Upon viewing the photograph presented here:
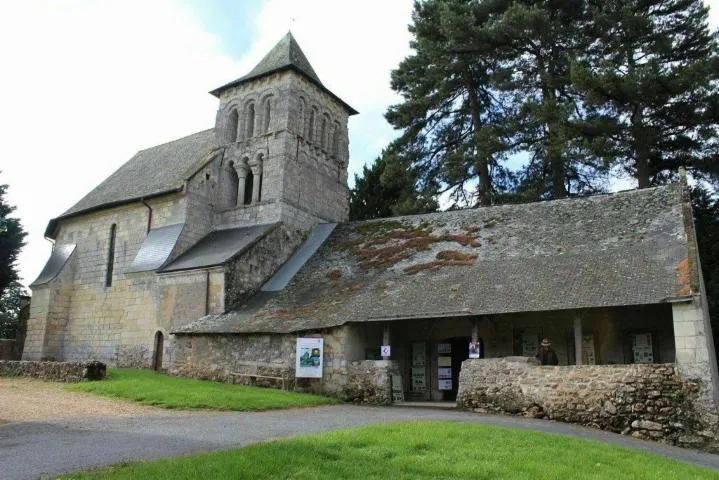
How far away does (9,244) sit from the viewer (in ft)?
95.8

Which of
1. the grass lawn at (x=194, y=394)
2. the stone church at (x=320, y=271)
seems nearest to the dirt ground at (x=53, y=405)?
the grass lawn at (x=194, y=394)

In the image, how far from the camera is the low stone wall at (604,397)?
12.2m

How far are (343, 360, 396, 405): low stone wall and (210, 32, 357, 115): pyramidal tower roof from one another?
14.5m

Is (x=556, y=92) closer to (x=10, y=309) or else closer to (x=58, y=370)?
(x=58, y=370)

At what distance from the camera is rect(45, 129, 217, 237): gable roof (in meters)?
25.5

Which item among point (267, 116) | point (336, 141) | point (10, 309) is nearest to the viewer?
point (267, 116)

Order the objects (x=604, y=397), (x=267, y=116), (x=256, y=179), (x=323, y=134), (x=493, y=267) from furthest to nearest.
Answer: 1. (x=323, y=134)
2. (x=267, y=116)
3. (x=256, y=179)
4. (x=493, y=267)
5. (x=604, y=397)

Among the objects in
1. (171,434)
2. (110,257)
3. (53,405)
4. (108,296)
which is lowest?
(171,434)

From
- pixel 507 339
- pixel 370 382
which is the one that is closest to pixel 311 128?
pixel 507 339

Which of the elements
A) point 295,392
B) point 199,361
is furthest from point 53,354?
point 295,392

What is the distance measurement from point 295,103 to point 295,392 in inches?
526

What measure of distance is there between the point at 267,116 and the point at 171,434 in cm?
1882

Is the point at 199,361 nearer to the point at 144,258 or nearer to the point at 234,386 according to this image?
the point at 234,386

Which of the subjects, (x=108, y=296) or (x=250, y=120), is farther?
(x=250, y=120)
